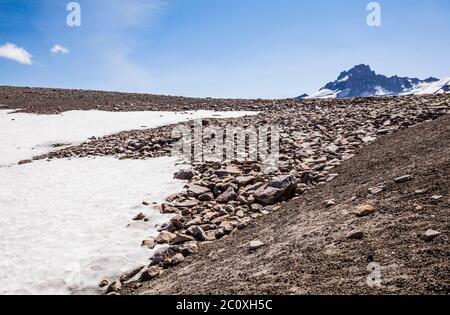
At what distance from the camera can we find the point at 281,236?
6645 millimetres

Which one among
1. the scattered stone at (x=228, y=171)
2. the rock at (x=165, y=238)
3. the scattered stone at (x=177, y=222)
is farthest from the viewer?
the scattered stone at (x=228, y=171)

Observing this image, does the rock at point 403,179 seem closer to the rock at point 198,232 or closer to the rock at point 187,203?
the rock at point 198,232

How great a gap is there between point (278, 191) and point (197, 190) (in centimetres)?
273

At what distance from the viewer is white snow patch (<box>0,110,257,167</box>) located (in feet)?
68.9

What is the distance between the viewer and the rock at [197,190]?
1062 centimetres

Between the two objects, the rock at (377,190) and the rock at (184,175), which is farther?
the rock at (184,175)

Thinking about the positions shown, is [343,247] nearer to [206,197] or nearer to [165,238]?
[165,238]

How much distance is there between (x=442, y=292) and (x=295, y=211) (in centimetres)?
420

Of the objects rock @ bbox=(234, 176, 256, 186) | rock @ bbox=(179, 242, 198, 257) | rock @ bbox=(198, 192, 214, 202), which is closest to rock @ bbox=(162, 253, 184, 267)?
rock @ bbox=(179, 242, 198, 257)

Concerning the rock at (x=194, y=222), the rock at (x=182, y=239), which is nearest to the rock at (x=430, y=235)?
the rock at (x=182, y=239)

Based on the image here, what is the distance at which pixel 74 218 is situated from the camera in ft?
32.1

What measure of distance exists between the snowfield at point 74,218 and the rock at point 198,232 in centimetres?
107

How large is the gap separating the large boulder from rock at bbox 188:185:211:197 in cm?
182
